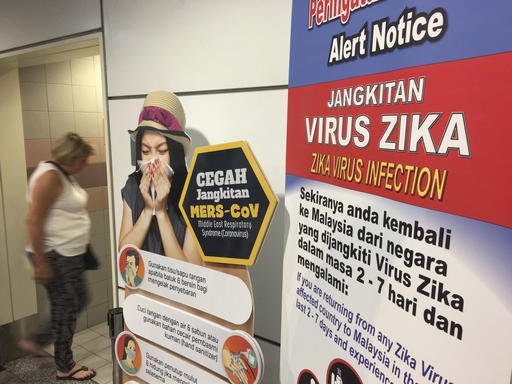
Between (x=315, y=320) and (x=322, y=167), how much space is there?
1.28 ft

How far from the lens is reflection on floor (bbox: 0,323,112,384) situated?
2904 millimetres

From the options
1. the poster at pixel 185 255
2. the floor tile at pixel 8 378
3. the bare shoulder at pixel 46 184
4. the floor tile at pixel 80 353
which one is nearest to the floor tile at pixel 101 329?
the floor tile at pixel 80 353

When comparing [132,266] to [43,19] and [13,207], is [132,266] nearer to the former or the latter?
[43,19]

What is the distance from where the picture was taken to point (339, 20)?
812mm

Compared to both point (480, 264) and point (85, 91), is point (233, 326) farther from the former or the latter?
point (85, 91)

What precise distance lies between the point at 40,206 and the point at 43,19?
114 centimetres

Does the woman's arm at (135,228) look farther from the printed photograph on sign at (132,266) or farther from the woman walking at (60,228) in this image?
the woman walking at (60,228)

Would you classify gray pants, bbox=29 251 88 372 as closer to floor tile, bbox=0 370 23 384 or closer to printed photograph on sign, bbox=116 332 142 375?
floor tile, bbox=0 370 23 384

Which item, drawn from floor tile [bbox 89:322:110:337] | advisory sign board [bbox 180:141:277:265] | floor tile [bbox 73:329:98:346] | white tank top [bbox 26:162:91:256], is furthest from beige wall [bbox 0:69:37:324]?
advisory sign board [bbox 180:141:277:265]

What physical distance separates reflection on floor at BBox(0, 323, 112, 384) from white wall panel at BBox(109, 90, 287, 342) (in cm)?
201

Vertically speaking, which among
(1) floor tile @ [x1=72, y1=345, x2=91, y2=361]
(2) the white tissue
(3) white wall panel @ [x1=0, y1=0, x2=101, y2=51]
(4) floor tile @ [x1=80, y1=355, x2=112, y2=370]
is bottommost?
(1) floor tile @ [x1=72, y1=345, x2=91, y2=361]

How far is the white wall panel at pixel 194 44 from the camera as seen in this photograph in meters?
1.41

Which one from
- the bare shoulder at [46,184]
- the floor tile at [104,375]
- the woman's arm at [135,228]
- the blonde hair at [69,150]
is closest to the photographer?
the woman's arm at [135,228]

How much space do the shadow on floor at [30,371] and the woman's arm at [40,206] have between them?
1.18 m
